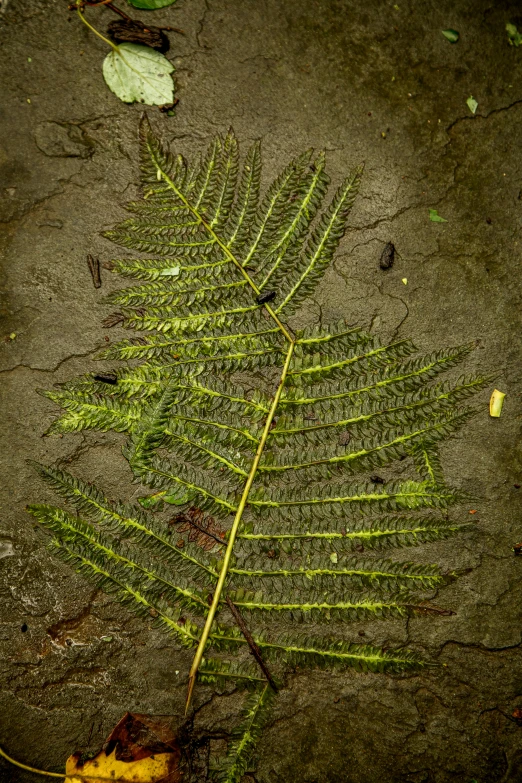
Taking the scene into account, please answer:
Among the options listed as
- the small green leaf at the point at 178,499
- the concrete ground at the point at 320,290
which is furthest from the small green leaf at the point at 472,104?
the small green leaf at the point at 178,499

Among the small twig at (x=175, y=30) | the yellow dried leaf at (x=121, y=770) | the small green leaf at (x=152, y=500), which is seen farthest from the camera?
the small twig at (x=175, y=30)

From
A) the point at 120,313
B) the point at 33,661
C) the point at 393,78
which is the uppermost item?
the point at 393,78

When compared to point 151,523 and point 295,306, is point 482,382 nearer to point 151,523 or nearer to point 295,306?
point 295,306

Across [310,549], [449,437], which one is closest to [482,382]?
[449,437]

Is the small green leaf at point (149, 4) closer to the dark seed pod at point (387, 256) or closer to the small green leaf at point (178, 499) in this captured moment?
the dark seed pod at point (387, 256)

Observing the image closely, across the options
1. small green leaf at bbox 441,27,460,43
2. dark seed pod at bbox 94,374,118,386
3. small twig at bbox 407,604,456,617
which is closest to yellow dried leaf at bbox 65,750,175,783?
small twig at bbox 407,604,456,617

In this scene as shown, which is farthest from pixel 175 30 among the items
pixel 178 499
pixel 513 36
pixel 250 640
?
pixel 250 640
